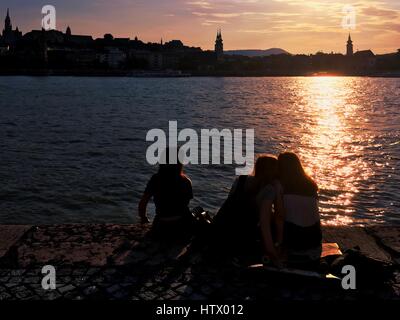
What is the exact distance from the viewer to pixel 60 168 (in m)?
15.1

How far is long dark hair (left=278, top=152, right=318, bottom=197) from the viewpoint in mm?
4887

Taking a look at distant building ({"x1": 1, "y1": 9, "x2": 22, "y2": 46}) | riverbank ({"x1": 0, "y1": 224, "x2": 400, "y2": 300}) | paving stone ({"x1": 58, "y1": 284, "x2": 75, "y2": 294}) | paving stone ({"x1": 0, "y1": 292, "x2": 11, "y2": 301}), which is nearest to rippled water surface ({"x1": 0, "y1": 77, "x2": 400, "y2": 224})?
riverbank ({"x1": 0, "y1": 224, "x2": 400, "y2": 300})

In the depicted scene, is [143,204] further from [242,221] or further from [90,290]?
[90,290]

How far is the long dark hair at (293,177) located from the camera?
489 cm

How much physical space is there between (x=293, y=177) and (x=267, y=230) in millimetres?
566

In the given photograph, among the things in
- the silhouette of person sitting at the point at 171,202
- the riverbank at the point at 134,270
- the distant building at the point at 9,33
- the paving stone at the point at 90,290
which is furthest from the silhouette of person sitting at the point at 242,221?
the distant building at the point at 9,33

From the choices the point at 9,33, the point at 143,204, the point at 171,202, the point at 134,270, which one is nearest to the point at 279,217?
the point at 171,202

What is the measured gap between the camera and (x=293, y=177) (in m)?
4.93

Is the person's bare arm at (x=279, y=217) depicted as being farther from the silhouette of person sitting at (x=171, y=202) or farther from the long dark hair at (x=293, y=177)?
the silhouette of person sitting at (x=171, y=202)

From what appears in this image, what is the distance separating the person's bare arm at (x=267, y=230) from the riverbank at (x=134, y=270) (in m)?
0.23

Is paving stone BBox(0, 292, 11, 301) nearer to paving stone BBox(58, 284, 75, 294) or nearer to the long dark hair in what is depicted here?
paving stone BBox(58, 284, 75, 294)

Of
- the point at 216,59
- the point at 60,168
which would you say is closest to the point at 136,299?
the point at 60,168
